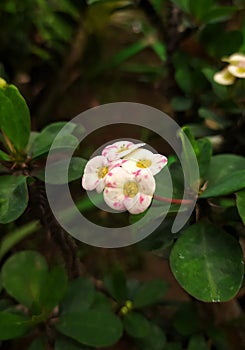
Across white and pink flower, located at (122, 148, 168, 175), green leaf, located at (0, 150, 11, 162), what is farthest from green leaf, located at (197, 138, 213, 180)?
green leaf, located at (0, 150, 11, 162)

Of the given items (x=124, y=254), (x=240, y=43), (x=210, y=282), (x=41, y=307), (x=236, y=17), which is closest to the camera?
(x=210, y=282)

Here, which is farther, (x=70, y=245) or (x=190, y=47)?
(x=190, y=47)

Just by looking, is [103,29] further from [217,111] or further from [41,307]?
[41,307]

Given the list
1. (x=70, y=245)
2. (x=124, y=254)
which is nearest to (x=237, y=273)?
(x=70, y=245)

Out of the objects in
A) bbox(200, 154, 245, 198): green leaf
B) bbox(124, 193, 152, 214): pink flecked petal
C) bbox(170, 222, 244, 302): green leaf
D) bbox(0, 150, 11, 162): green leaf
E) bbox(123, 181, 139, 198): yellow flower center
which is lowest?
bbox(170, 222, 244, 302): green leaf

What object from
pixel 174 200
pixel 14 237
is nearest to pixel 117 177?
pixel 174 200

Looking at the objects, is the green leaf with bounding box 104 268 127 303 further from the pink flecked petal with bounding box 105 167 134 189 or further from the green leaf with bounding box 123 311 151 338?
the pink flecked petal with bounding box 105 167 134 189

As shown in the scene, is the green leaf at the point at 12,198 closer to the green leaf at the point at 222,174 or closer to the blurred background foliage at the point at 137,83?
the blurred background foliage at the point at 137,83
